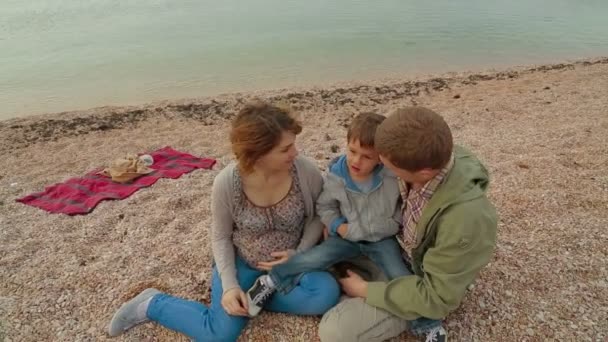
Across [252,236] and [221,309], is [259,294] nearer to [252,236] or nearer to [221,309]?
[221,309]

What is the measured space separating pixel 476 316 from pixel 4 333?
3.36 meters

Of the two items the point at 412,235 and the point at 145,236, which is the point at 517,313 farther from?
the point at 145,236

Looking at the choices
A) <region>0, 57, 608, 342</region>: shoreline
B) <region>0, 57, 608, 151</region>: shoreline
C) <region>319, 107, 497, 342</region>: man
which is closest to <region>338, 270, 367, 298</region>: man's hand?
<region>319, 107, 497, 342</region>: man

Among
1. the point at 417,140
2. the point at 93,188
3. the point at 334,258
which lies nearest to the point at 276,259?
the point at 334,258

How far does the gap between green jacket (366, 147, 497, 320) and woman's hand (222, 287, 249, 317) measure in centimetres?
97

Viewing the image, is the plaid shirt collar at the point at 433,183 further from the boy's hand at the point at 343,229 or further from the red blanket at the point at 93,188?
the red blanket at the point at 93,188

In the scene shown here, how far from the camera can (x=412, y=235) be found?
9.12 feet

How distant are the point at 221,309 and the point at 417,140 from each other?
67.0 inches

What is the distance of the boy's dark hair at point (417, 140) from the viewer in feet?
7.40

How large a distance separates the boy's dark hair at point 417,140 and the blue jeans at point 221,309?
112cm

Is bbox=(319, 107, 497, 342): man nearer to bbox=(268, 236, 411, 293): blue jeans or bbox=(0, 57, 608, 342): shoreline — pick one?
bbox=(268, 236, 411, 293): blue jeans

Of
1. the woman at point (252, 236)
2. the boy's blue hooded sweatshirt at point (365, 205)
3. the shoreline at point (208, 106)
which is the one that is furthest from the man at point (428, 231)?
the shoreline at point (208, 106)

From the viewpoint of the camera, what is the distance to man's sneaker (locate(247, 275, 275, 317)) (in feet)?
9.67

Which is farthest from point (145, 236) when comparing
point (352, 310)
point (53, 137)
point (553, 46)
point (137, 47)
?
point (553, 46)
